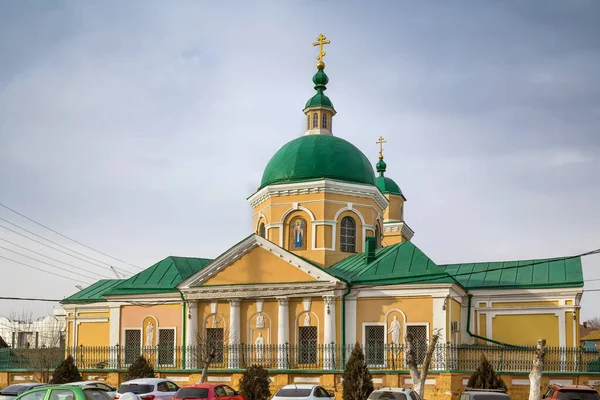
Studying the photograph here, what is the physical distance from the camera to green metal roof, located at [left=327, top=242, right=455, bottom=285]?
100 feet

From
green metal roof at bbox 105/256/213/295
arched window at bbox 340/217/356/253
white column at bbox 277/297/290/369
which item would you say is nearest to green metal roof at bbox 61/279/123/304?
green metal roof at bbox 105/256/213/295

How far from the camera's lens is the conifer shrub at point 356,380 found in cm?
2652

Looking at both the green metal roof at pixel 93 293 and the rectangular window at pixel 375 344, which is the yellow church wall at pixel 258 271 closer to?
the rectangular window at pixel 375 344

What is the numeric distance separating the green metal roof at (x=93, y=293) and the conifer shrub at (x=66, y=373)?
674 centimetres

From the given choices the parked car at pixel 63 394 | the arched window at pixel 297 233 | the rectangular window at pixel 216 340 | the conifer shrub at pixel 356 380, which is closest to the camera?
the parked car at pixel 63 394

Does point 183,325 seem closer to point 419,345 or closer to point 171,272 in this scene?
point 171,272

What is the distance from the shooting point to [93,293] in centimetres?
3981

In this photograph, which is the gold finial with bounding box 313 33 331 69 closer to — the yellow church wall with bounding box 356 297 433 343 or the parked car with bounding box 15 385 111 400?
the yellow church wall with bounding box 356 297 433 343

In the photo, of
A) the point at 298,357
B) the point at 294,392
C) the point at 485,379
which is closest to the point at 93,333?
the point at 298,357

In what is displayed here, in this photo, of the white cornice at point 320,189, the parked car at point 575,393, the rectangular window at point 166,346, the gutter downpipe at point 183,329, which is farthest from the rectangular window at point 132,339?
the parked car at point 575,393

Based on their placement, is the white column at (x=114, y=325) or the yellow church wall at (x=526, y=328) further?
the white column at (x=114, y=325)

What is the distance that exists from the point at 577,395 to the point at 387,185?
32032 millimetres

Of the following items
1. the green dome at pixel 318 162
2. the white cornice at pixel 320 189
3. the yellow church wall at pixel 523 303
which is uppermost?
the green dome at pixel 318 162

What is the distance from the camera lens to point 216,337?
1304 inches
